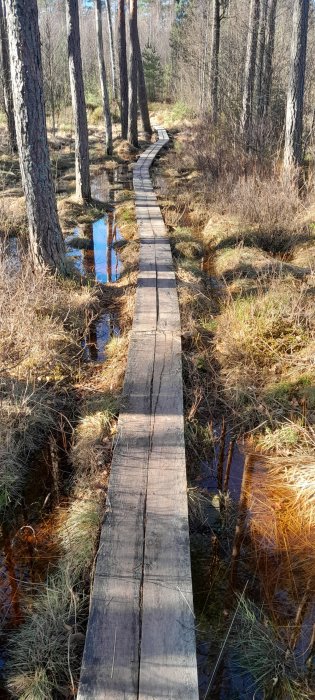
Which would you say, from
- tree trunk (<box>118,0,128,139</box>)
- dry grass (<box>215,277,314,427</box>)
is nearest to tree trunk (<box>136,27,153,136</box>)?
tree trunk (<box>118,0,128,139</box>)

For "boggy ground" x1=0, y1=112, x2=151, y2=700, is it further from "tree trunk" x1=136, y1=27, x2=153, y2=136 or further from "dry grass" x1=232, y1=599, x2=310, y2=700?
"tree trunk" x1=136, y1=27, x2=153, y2=136

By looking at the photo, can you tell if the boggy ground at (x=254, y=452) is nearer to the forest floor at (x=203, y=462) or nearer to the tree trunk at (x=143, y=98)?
the forest floor at (x=203, y=462)

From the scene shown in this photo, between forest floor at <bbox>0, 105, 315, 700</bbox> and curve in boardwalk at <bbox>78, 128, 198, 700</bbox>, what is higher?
curve in boardwalk at <bbox>78, 128, 198, 700</bbox>

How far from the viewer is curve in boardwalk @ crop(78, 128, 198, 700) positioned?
2.09 m

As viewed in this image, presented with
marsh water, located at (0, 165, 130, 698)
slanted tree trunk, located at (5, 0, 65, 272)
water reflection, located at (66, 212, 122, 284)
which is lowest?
marsh water, located at (0, 165, 130, 698)

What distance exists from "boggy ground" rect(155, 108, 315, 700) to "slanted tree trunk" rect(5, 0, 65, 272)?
75.0 inches

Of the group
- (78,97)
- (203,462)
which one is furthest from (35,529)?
(78,97)

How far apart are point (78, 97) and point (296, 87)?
4.50 metres

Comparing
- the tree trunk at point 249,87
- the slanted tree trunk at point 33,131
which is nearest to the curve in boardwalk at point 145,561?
the slanted tree trunk at point 33,131

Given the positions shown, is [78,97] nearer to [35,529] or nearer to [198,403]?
[198,403]

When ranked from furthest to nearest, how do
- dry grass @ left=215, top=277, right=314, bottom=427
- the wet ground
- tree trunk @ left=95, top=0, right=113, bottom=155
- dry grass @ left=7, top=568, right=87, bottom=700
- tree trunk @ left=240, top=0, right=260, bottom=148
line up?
tree trunk @ left=95, top=0, right=113, bottom=155
tree trunk @ left=240, top=0, right=260, bottom=148
dry grass @ left=215, top=277, right=314, bottom=427
the wet ground
dry grass @ left=7, top=568, right=87, bottom=700

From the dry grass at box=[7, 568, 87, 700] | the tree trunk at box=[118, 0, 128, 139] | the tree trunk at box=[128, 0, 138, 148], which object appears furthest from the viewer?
the tree trunk at box=[118, 0, 128, 139]

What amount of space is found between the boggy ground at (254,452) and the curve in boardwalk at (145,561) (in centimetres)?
34

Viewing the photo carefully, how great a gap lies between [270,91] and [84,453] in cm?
1236
